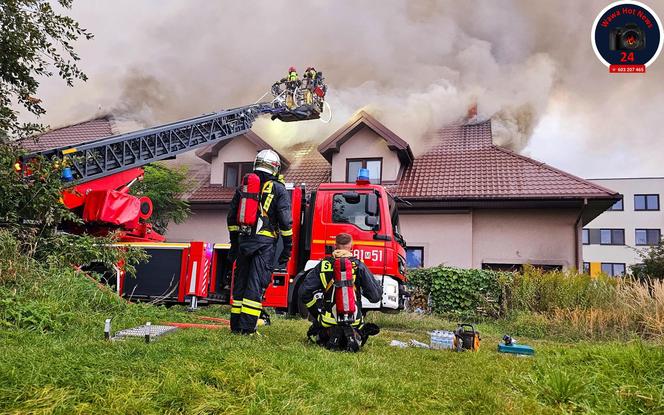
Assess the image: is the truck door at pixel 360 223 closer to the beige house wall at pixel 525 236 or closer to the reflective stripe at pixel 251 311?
the reflective stripe at pixel 251 311

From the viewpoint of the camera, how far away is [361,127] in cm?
1471

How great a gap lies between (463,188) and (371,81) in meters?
6.01

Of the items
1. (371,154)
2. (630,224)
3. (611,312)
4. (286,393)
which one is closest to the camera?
(286,393)

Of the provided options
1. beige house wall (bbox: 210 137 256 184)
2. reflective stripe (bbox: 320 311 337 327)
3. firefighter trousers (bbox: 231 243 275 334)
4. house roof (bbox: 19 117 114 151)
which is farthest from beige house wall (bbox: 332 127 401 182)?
reflective stripe (bbox: 320 311 337 327)

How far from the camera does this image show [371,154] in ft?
48.4

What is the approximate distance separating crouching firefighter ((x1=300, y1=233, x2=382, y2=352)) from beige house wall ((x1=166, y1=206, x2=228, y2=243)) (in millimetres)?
10599

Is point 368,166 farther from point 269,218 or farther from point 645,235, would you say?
point 645,235

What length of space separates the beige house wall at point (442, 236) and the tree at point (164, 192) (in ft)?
20.3

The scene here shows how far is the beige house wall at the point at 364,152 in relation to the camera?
1457 cm

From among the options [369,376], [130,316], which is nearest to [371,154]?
[130,316]

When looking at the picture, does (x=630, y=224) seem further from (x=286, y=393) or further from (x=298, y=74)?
(x=286, y=393)

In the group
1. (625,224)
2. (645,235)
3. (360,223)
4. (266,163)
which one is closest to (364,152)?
(360,223)

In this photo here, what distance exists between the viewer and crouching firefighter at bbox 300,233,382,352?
4680 millimetres

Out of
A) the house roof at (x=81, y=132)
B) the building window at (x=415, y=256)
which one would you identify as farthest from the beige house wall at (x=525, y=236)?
the house roof at (x=81, y=132)
